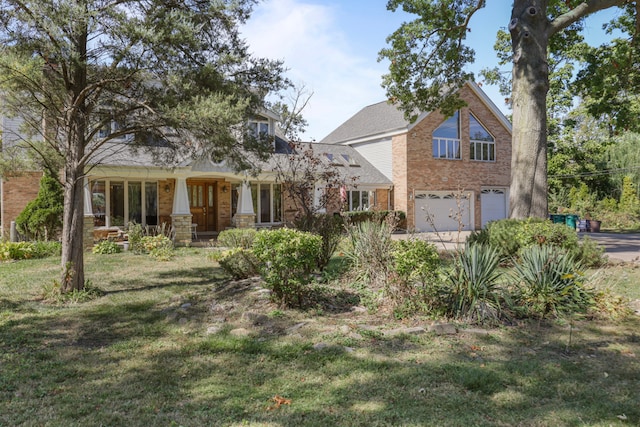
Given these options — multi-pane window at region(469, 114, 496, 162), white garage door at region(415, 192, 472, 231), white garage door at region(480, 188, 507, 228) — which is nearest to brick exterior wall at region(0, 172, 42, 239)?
white garage door at region(415, 192, 472, 231)

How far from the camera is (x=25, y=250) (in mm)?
12633

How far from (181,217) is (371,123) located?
14.0 m

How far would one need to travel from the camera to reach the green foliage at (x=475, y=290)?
18.5 ft

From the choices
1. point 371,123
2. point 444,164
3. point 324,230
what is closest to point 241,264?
point 324,230

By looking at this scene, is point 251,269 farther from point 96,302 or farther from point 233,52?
point 233,52

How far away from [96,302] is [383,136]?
19260 mm

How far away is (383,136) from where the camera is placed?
2447 centimetres

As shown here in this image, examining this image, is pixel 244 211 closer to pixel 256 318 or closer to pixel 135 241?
pixel 135 241

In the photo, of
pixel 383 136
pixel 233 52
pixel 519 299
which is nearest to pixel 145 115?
pixel 233 52

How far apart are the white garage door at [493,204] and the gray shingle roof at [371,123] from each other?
6.96m

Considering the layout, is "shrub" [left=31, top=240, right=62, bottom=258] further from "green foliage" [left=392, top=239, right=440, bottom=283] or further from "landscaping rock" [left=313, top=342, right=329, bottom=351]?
"green foliage" [left=392, top=239, right=440, bottom=283]

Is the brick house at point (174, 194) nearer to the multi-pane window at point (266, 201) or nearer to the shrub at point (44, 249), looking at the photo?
the multi-pane window at point (266, 201)

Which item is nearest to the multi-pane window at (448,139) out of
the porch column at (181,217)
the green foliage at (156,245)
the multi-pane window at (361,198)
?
the multi-pane window at (361,198)

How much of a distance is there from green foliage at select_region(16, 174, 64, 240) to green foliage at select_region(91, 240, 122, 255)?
6.11 feet
